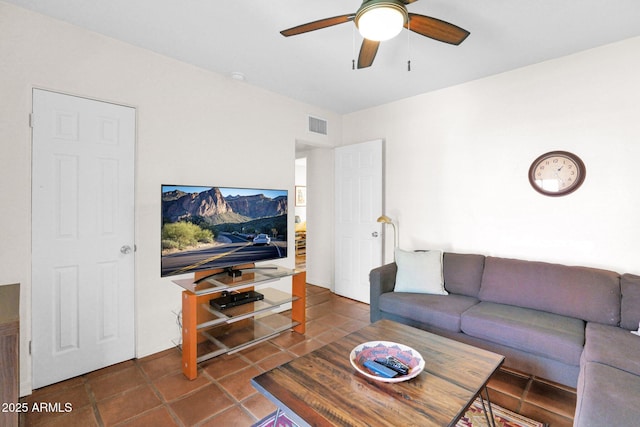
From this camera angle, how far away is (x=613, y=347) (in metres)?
1.73

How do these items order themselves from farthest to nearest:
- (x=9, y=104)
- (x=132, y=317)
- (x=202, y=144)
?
(x=202, y=144), (x=132, y=317), (x=9, y=104)

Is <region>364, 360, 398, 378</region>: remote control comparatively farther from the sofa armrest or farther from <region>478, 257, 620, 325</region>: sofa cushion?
<region>478, 257, 620, 325</region>: sofa cushion

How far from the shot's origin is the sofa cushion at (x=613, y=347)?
1.58 m

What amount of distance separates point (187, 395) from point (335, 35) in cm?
281

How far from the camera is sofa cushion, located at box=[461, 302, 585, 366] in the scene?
1.92 meters

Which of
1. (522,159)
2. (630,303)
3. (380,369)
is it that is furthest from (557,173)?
(380,369)

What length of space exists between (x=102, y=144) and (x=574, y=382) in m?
3.72

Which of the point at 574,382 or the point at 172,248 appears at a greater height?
the point at 172,248

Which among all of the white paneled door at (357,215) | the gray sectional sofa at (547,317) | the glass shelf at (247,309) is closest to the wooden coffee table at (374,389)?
the gray sectional sofa at (547,317)

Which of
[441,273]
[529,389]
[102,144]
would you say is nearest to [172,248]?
[102,144]

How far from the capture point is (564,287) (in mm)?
2322

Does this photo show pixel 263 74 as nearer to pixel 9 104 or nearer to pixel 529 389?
pixel 9 104

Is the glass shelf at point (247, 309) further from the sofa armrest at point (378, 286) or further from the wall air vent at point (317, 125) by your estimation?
the wall air vent at point (317, 125)

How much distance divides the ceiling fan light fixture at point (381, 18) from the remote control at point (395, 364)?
1.64 meters
